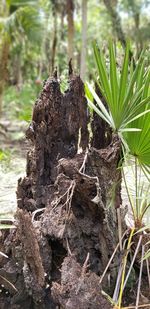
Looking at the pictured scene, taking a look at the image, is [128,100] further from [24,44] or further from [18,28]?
[24,44]

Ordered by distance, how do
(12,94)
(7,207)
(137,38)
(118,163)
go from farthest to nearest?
1. (137,38)
2. (12,94)
3. (7,207)
4. (118,163)

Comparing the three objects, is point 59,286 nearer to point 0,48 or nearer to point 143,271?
point 143,271

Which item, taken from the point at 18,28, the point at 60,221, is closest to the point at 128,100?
the point at 60,221

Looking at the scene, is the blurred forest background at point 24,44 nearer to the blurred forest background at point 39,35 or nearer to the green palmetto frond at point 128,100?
the blurred forest background at point 39,35

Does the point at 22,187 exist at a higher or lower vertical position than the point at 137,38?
lower

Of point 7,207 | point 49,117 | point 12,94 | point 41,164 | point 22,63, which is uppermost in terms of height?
point 22,63

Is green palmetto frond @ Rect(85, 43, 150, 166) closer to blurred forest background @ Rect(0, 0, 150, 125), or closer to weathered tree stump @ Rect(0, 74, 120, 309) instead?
weathered tree stump @ Rect(0, 74, 120, 309)

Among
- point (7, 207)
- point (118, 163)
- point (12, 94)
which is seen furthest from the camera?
point (12, 94)

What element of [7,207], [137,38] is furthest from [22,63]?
[7,207]

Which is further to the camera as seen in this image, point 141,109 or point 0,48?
point 0,48
